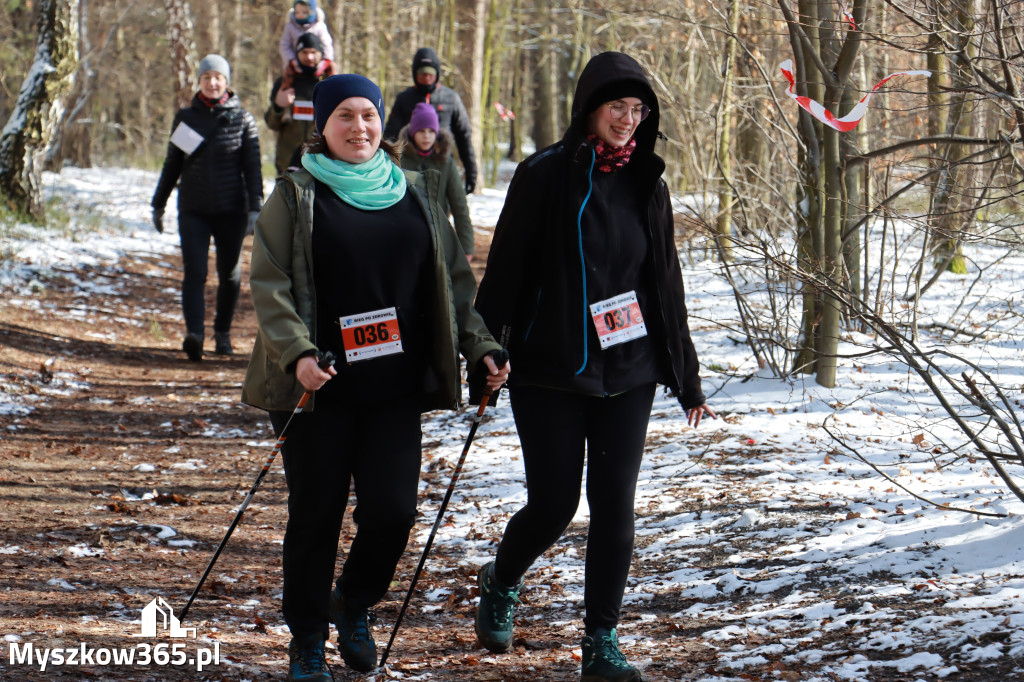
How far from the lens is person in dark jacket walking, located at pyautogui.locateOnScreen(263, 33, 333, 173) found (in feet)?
32.7

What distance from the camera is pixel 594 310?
11.7 feet

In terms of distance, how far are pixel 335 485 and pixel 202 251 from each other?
18.2 feet

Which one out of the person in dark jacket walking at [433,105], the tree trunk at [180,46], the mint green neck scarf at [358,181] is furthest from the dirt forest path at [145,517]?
the tree trunk at [180,46]

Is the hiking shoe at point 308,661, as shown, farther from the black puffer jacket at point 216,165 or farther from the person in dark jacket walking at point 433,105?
the person in dark jacket walking at point 433,105

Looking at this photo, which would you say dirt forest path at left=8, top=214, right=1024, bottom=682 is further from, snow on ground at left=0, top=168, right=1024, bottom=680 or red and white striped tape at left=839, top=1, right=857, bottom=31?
red and white striped tape at left=839, top=1, right=857, bottom=31

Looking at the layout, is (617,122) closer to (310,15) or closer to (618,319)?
(618,319)

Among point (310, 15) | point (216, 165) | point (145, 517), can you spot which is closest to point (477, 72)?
point (310, 15)

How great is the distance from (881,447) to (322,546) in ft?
11.1

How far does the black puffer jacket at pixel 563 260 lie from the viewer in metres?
3.59

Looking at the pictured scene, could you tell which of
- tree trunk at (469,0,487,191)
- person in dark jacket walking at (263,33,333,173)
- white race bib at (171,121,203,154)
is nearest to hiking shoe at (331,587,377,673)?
white race bib at (171,121,203,154)

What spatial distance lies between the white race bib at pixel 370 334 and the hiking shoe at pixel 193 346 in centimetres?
587

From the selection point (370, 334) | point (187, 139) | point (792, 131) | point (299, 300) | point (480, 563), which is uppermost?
point (792, 131)

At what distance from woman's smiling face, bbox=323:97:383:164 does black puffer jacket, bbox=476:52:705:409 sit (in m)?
0.50

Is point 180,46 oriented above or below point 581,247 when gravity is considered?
above
